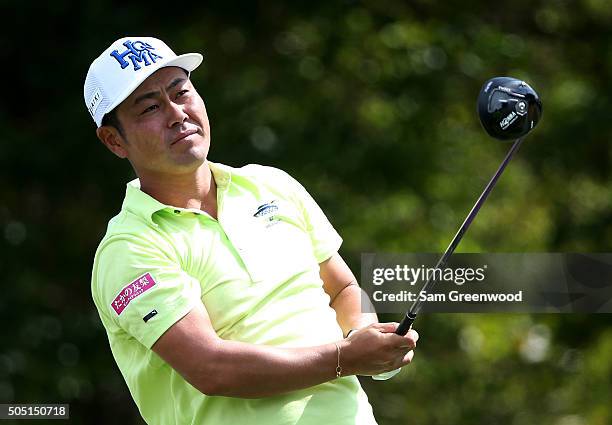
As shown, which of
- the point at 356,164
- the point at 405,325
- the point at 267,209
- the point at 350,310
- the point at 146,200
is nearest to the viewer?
the point at 405,325

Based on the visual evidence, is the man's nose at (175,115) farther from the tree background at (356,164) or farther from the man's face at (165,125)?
the tree background at (356,164)

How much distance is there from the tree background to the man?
16.7 feet

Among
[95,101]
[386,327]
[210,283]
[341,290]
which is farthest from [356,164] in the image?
[386,327]

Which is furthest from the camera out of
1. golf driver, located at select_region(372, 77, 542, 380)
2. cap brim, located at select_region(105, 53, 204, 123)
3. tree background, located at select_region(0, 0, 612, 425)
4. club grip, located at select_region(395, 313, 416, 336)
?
tree background, located at select_region(0, 0, 612, 425)

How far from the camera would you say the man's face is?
3482 millimetres

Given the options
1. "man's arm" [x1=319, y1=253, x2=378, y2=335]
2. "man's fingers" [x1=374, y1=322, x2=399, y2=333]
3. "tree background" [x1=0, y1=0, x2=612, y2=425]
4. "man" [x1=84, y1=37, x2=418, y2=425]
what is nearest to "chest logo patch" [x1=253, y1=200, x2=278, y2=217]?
"man" [x1=84, y1=37, x2=418, y2=425]

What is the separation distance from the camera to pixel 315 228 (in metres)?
3.62

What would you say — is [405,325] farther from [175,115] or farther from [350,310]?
[175,115]

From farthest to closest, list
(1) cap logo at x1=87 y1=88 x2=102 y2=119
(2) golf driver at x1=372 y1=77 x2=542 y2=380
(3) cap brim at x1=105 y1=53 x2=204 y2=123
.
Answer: (1) cap logo at x1=87 y1=88 x2=102 y2=119 < (3) cap brim at x1=105 y1=53 x2=204 y2=123 < (2) golf driver at x1=372 y1=77 x2=542 y2=380

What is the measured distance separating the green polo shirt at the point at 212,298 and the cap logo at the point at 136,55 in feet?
1.11

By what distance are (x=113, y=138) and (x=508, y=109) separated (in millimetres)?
1082

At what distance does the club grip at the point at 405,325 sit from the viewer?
3127mm

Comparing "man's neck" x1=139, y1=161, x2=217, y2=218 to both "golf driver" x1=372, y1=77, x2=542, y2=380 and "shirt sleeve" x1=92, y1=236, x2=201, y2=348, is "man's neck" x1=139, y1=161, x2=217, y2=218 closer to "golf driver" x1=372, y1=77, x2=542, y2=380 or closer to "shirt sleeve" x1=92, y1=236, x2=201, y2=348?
"shirt sleeve" x1=92, y1=236, x2=201, y2=348

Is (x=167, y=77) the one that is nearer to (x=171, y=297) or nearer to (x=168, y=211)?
(x=168, y=211)
